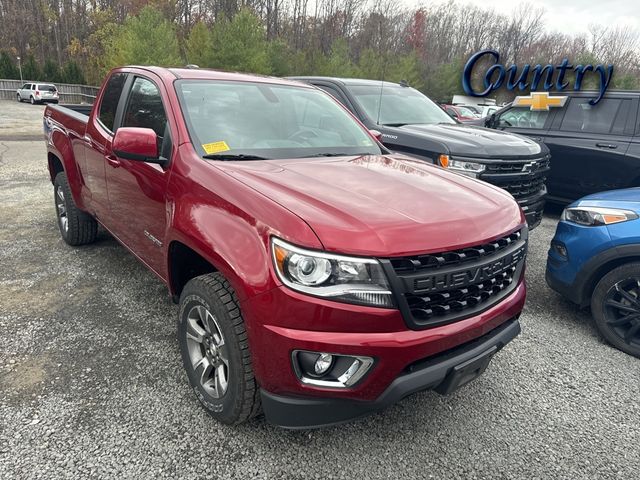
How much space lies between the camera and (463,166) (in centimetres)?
459

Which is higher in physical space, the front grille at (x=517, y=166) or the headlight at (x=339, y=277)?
the headlight at (x=339, y=277)

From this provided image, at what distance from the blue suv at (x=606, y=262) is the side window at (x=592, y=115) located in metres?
3.27

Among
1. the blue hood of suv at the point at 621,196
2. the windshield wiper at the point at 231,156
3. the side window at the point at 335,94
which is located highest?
the side window at the point at 335,94

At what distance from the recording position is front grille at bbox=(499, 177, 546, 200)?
4.71 metres

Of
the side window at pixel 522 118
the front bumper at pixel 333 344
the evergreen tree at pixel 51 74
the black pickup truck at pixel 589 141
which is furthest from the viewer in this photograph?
the evergreen tree at pixel 51 74

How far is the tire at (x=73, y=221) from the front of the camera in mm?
4434

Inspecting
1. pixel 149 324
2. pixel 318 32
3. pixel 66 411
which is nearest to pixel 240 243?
pixel 66 411

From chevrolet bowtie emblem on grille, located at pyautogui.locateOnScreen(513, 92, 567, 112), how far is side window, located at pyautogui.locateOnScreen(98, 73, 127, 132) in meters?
5.97

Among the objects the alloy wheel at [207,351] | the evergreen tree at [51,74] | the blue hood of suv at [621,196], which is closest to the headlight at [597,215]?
the blue hood of suv at [621,196]

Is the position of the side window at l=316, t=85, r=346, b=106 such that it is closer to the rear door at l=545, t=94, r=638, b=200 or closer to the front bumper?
the rear door at l=545, t=94, r=638, b=200

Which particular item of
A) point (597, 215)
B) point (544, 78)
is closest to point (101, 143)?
point (597, 215)

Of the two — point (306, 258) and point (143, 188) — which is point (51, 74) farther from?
point (306, 258)

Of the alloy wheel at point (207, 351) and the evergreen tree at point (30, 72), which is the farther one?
the evergreen tree at point (30, 72)

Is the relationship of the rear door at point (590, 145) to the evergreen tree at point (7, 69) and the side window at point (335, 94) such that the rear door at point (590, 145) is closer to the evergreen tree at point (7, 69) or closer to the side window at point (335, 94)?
the side window at point (335, 94)
